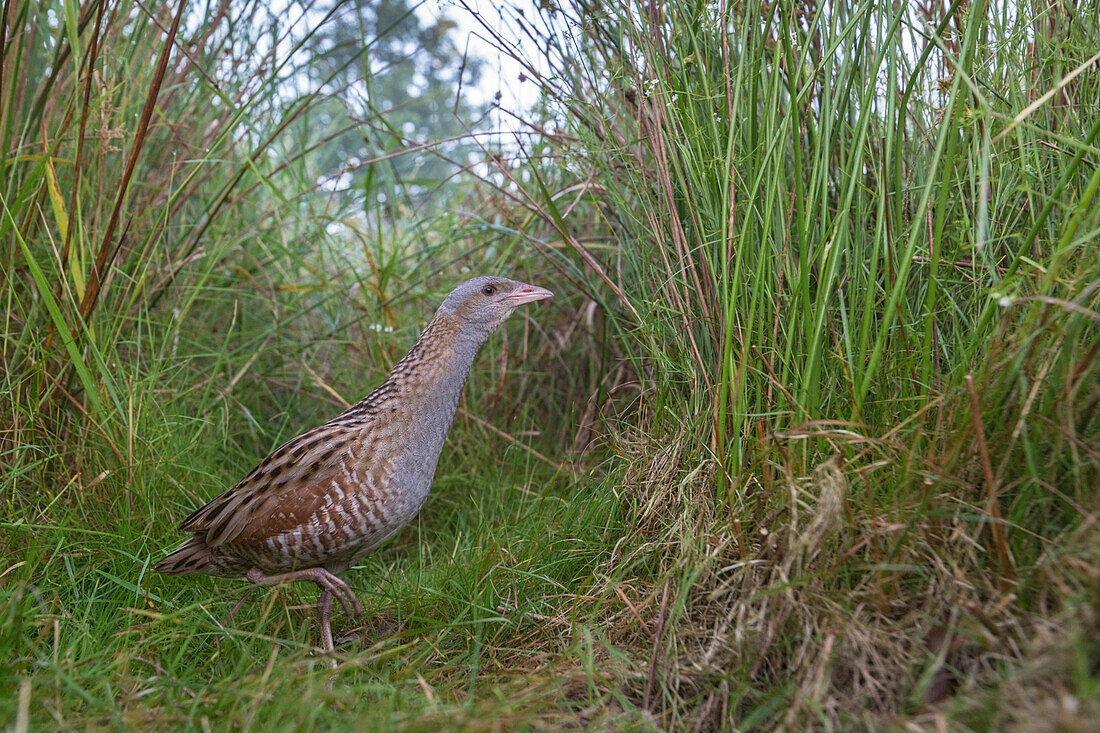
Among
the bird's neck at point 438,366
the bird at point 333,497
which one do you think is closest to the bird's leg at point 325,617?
the bird at point 333,497

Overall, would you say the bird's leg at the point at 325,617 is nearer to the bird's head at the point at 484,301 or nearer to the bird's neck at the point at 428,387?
the bird's neck at the point at 428,387

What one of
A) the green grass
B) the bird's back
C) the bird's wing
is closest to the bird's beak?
the green grass

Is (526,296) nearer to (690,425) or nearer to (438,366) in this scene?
(438,366)

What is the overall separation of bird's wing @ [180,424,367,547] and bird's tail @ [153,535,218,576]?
0.14 feet

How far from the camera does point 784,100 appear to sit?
2.66 metres

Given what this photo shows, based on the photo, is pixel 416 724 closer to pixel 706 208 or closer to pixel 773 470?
pixel 773 470

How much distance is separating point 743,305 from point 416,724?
1.45 meters

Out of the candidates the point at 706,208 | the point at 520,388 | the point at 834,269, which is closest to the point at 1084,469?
the point at 834,269

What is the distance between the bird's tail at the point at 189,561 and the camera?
2666 mm

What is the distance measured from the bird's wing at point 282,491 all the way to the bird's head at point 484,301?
0.60 metres

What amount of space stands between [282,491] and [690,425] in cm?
134

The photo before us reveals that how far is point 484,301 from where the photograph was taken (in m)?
3.15

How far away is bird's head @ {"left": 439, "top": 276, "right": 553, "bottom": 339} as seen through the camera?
3.10 m

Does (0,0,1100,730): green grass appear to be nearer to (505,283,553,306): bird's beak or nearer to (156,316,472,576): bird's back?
(156,316,472,576): bird's back
